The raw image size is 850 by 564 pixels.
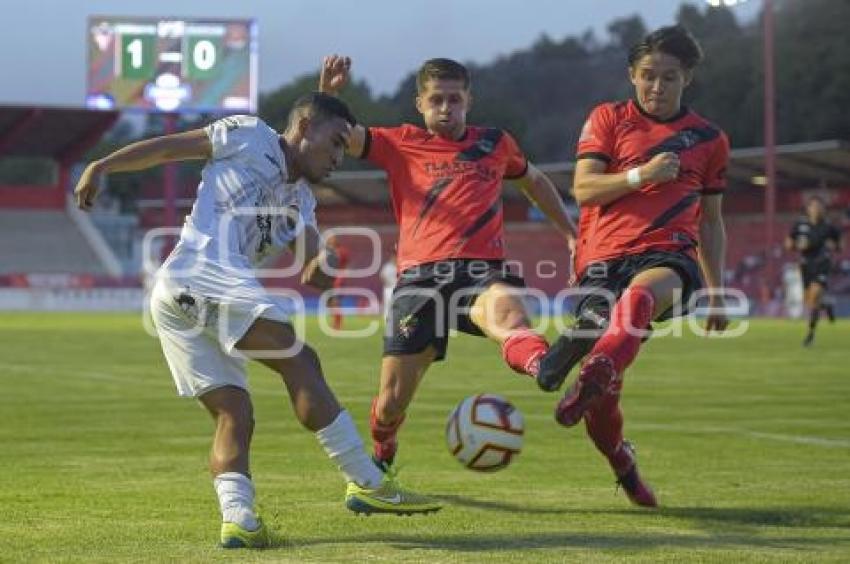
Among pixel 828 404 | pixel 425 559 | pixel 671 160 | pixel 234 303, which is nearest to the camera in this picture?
pixel 425 559

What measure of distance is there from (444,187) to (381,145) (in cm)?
44

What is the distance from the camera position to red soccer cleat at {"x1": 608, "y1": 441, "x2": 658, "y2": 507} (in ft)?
26.4

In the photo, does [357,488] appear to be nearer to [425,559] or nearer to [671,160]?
[425,559]

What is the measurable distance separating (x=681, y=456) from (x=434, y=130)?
3.11 meters

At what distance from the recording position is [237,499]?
6.64 meters

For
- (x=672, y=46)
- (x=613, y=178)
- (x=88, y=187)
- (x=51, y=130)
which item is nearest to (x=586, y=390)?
(x=613, y=178)

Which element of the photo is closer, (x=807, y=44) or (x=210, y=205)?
(x=210, y=205)

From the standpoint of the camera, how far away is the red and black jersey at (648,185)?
809cm

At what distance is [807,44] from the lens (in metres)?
88.4

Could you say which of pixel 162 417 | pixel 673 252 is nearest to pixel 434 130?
pixel 673 252

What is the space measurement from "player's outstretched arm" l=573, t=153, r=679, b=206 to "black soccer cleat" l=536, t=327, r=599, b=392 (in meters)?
0.70

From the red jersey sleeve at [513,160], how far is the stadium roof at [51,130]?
5956 cm

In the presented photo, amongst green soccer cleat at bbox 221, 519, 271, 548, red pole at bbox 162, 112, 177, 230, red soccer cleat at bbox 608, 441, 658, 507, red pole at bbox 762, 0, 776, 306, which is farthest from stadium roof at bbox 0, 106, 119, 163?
green soccer cleat at bbox 221, 519, 271, 548

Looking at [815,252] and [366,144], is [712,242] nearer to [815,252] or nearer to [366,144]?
[366,144]
